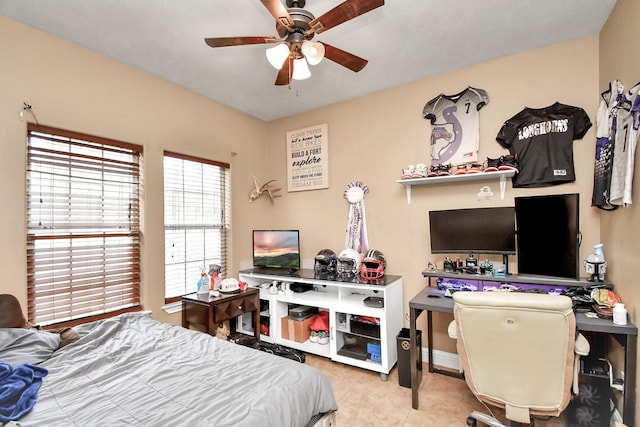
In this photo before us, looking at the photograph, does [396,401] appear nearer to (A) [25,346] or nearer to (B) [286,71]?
(A) [25,346]

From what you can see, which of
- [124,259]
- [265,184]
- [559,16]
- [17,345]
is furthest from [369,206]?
[17,345]

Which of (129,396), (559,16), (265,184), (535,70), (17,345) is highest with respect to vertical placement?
(559,16)

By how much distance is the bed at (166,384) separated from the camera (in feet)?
3.92

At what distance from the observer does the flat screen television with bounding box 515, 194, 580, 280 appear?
6.98 ft

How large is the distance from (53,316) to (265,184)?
2.47 metres

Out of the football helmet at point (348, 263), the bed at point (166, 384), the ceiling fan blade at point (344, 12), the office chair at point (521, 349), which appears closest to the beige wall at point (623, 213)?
the office chair at point (521, 349)

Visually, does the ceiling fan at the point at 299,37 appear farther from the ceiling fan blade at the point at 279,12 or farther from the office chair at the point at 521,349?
the office chair at the point at 521,349

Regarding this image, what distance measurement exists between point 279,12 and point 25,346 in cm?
226

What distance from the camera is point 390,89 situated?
10.5ft

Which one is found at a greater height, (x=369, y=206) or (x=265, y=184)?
(x=265, y=184)

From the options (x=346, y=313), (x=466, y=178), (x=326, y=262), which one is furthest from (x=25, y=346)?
(x=466, y=178)

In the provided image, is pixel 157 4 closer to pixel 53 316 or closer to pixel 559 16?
pixel 53 316

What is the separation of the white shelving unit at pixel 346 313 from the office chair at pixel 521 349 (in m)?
0.98

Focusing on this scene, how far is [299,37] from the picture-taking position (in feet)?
5.97
